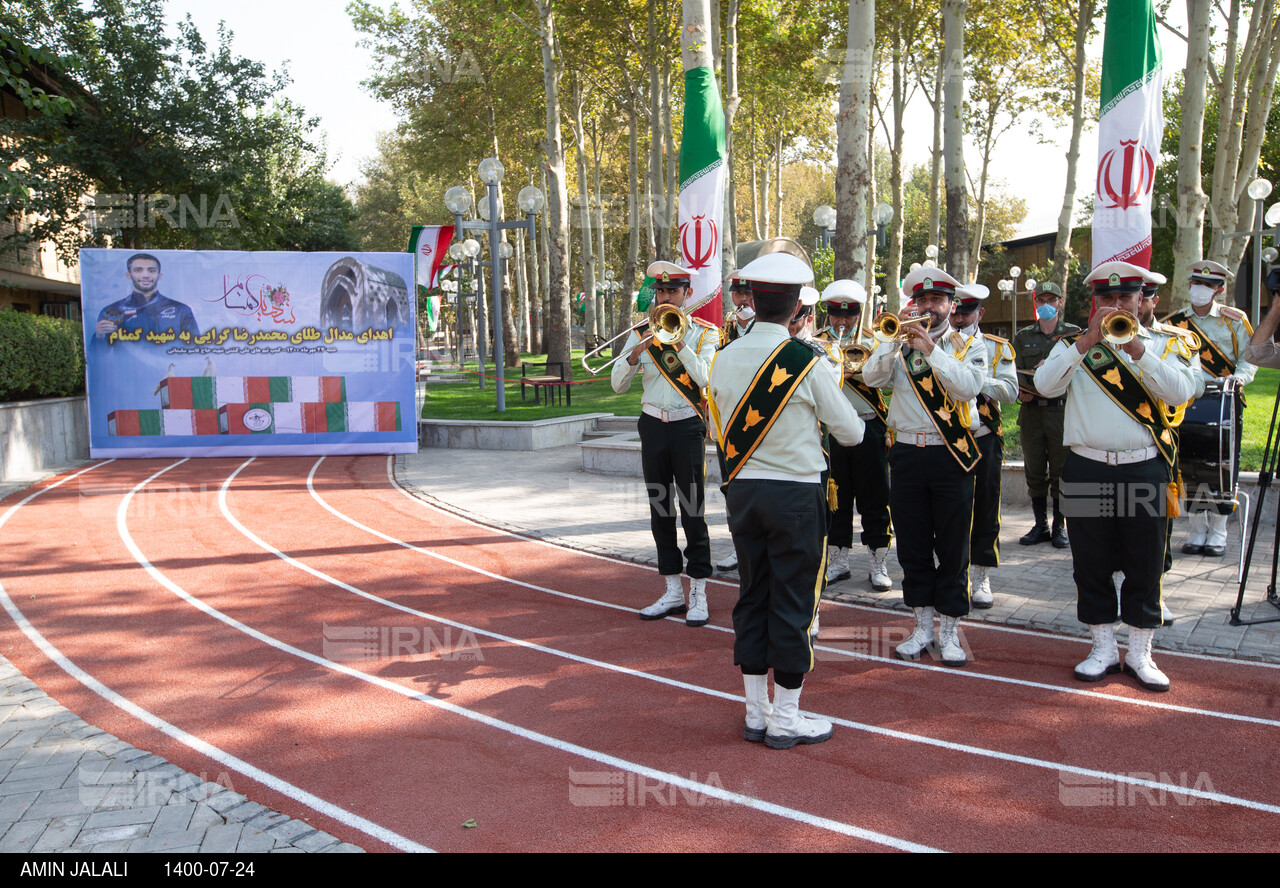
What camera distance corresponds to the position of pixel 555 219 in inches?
1017

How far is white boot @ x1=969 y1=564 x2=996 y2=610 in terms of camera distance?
7062 millimetres

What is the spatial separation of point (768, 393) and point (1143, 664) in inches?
113

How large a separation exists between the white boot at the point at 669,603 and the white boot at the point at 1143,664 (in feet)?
9.82

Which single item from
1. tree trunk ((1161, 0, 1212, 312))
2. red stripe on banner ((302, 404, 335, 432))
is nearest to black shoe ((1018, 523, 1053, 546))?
tree trunk ((1161, 0, 1212, 312))

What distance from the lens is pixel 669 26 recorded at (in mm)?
27109

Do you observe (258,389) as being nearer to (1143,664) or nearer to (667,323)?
(667,323)

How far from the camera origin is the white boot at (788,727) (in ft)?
15.6

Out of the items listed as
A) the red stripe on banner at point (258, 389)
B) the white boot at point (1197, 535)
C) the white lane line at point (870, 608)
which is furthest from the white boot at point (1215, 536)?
the red stripe on banner at point (258, 389)

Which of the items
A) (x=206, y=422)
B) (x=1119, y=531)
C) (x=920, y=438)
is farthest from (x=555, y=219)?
(x=1119, y=531)

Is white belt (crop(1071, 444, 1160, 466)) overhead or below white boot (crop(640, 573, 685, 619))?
overhead

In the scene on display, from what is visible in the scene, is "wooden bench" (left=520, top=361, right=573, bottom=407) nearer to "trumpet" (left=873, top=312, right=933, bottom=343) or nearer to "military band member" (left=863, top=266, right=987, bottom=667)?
"military band member" (left=863, top=266, right=987, bottom=667)
